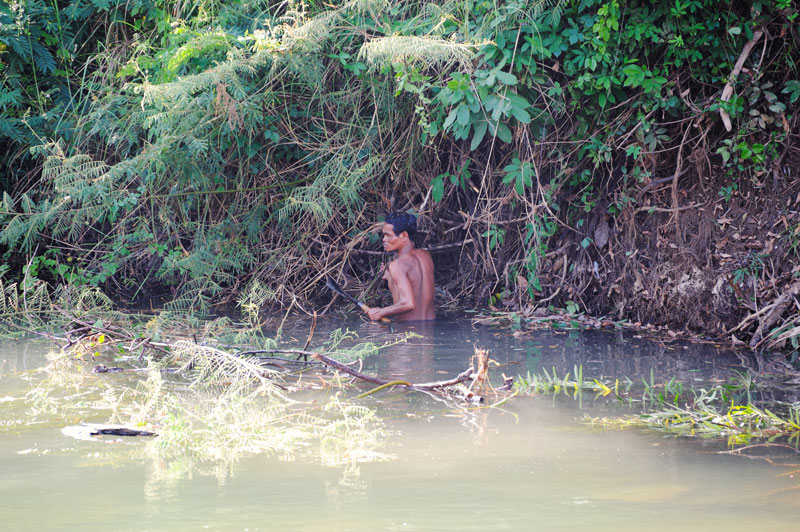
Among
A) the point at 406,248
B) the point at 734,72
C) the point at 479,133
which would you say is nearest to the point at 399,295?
the point at 406,248

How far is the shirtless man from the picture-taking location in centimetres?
766

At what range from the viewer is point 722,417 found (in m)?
4.02

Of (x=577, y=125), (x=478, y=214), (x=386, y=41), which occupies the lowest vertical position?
(x=478, y=214)

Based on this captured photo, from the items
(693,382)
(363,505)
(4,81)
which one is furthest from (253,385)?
(4,81)

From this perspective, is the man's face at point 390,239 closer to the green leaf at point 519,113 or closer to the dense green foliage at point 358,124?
the dense green foliage at point 358,124

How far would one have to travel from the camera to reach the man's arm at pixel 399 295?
762 cm

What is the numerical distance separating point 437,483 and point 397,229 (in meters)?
4.72

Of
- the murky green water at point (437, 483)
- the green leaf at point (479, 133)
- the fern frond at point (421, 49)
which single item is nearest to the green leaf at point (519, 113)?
the green leaf at point (479, 133)

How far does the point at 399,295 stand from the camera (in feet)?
25.2

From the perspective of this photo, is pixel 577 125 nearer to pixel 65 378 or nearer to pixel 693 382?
pixel 693 382

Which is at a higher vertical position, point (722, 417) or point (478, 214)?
point (478, 214)

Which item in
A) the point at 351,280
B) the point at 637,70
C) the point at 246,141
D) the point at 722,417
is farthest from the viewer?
the point at 351,280

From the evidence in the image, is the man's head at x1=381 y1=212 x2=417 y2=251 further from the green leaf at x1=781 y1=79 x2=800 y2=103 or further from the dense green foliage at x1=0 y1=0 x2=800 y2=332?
the green leaf at x1=781 y1=79 x2=800 y2=103

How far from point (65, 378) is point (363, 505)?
10.1 ft
